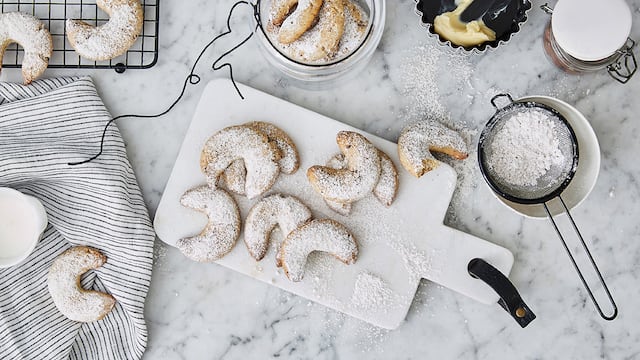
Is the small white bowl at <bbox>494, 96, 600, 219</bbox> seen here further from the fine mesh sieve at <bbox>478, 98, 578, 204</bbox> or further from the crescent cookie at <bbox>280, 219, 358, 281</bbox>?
the crescent cookie at <bbox>280, 219, 358, 281</bbox>

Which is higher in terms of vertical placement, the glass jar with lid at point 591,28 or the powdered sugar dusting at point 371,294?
the glass jar with lid at point 591,28

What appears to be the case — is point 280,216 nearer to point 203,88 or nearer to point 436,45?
point 203,88

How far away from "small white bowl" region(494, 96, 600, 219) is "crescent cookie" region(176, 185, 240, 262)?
56 centimetres

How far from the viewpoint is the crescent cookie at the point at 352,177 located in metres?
1.49

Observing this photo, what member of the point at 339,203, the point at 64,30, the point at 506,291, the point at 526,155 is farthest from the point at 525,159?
the point at 64,30

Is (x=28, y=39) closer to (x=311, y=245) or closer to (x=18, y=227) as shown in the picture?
(x=18, y=227)

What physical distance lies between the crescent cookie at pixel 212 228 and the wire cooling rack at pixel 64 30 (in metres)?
0.33

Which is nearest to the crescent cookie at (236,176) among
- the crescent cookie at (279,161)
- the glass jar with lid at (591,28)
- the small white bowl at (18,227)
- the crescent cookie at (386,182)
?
the crescent cookie at (279,161)

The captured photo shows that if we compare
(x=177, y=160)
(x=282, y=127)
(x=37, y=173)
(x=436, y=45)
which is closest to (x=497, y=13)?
(x=436, y=45)

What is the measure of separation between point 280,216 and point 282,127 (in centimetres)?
20

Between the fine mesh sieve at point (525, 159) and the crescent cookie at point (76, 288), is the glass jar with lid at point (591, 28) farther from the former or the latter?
the crescent cookie at point (76, 288)

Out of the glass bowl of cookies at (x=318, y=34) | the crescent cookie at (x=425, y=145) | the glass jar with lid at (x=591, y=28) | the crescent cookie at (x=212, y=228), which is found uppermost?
the glass jar with lid at (x=591, y=28)

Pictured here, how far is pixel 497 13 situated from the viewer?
154 cm

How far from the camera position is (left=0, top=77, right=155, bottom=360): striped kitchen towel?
1559mm
